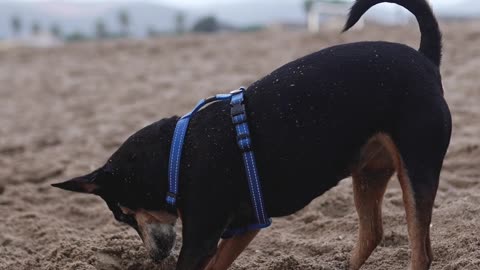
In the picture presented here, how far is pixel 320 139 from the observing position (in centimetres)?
364

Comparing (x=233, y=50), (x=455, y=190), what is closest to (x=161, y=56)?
(x=233, y=50)

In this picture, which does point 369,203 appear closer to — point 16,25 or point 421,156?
point 421,156

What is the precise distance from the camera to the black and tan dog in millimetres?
3611

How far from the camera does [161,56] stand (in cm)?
1709

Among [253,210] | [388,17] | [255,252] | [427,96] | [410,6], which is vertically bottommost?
[388,17]

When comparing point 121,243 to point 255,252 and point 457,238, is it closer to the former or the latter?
point 255,252

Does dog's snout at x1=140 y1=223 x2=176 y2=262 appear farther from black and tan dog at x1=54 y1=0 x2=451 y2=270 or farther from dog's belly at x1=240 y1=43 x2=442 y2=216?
dog's belly at x1=240 y1=43 x2=442 y2=216

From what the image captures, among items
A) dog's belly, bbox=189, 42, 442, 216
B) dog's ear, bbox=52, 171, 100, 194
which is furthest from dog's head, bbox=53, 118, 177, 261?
dog's belly, bbox=189, 42, 442, 216

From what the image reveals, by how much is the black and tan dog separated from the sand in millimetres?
754

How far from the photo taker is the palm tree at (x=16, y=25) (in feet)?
142

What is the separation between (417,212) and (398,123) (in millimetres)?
486

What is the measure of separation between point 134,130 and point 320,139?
19.6 feet

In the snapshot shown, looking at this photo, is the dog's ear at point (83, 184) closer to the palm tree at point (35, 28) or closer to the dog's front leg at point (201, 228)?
the dog's front leg at point (201, 228)

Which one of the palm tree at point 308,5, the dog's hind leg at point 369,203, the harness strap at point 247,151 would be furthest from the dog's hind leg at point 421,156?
the palm tree at point 308,5
